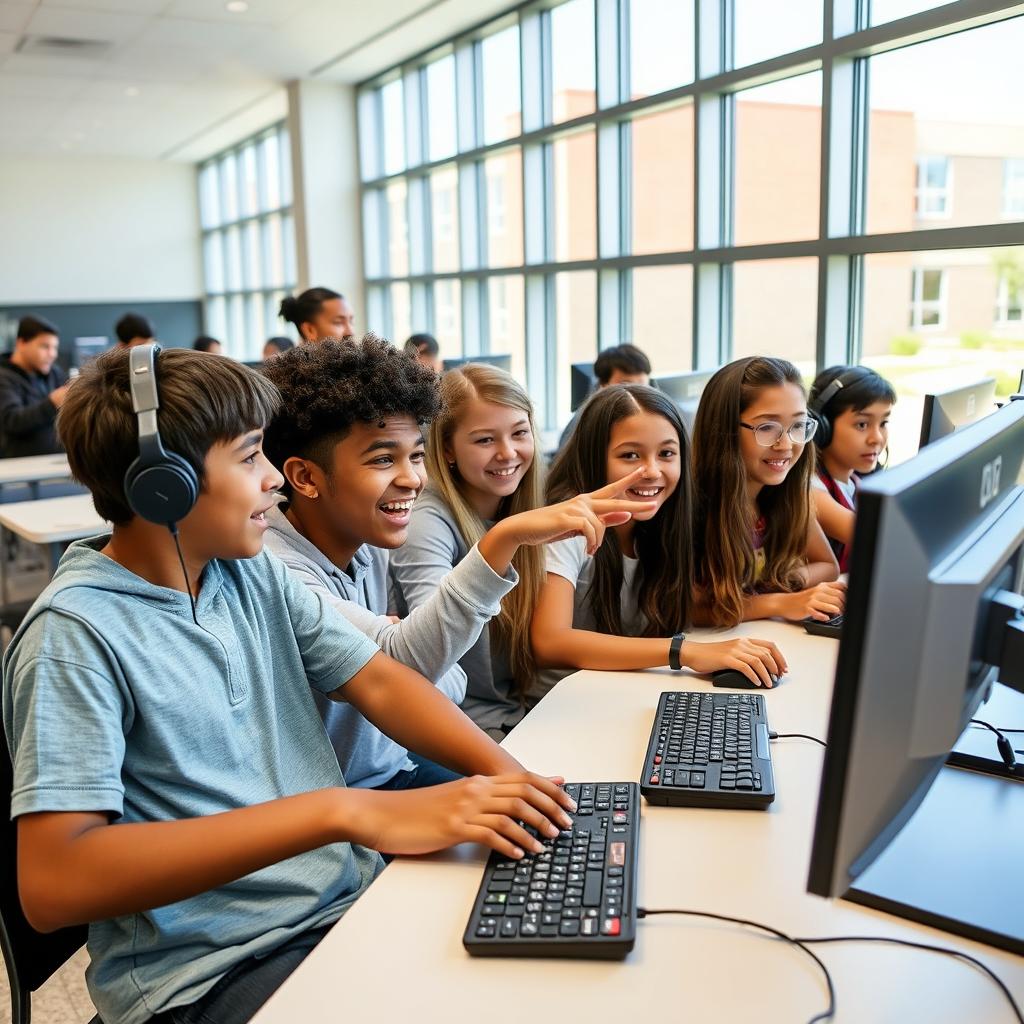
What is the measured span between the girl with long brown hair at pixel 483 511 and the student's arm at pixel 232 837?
67cm

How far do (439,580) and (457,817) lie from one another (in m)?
0.78

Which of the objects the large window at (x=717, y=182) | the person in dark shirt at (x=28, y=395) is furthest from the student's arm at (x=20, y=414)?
the large window at (x=717, y=182)

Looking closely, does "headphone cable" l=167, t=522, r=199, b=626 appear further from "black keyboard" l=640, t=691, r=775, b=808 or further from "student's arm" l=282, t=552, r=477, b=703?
"black keyboard" l=640, t=691, r=775, b=808

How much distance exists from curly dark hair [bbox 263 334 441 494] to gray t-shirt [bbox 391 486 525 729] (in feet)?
1.21

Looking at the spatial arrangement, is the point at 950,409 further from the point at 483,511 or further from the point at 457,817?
the point at 457,817

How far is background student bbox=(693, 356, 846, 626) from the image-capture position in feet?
6.36

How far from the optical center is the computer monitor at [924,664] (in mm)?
619

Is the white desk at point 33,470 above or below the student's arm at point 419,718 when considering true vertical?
below

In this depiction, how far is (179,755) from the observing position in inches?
40.0

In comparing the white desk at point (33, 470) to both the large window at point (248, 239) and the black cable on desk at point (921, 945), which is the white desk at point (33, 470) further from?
the large window at point (248, 239)

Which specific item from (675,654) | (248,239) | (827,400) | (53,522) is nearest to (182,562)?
(675,654)

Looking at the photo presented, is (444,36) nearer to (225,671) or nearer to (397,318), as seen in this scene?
(397,318)

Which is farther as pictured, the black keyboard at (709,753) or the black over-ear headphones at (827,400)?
the black over-ear headphones at (827,400)

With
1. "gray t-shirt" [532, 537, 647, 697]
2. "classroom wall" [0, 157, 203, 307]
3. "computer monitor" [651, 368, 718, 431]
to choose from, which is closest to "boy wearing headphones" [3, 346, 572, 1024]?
"gray t-shirt" [532, 537, 647, 697]
